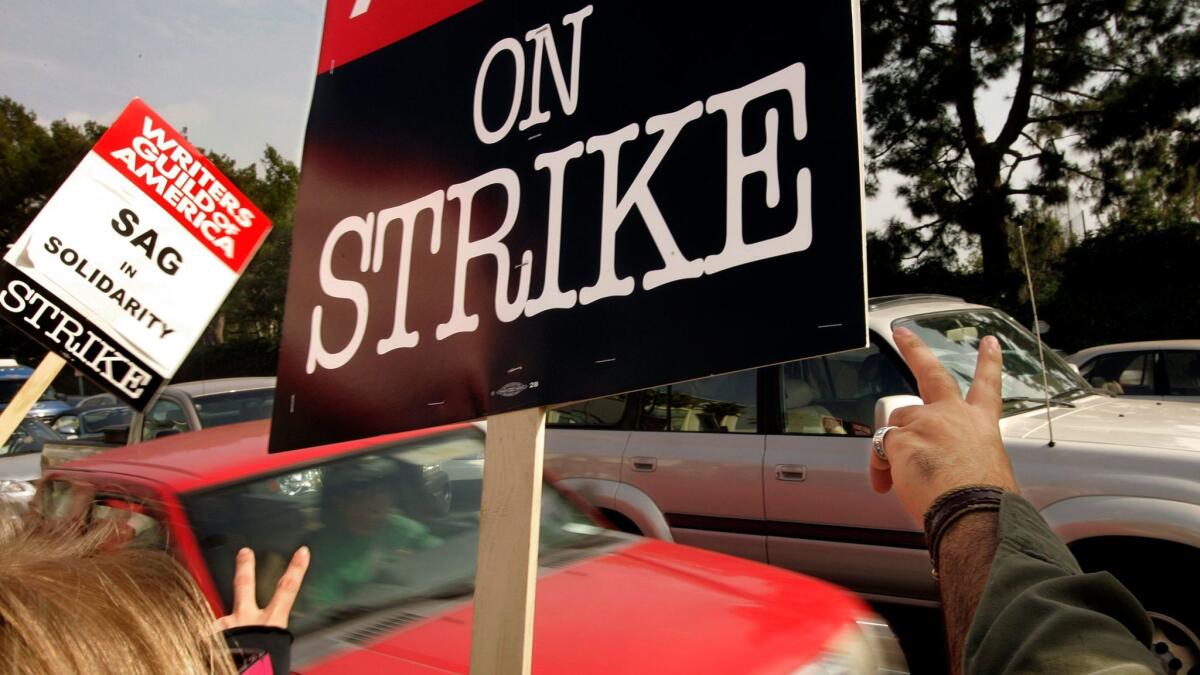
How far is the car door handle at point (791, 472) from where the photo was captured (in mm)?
4242

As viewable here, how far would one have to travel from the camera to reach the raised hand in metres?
1.45

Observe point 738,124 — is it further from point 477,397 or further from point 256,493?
point 256,493

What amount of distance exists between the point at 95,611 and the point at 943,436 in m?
0.89

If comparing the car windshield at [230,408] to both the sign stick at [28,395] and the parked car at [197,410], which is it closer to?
the parked car at [197,410]

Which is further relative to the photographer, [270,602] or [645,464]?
[645,464]

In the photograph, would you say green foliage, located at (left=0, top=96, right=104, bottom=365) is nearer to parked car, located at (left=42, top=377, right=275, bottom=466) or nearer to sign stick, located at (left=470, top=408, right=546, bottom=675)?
parked car, located at (left=42, top=377, right=275, bottom=466)

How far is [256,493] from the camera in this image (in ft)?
9.36

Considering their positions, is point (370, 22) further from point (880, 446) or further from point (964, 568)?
point (964, 568)

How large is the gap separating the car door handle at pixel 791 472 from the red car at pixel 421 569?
4.22ft

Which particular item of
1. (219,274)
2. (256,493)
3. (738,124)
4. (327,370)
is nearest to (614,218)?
(738,124)

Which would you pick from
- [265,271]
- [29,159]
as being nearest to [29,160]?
[29,159]

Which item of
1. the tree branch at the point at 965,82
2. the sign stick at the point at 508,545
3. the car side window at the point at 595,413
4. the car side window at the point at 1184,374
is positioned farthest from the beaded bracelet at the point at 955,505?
the tree branch at the point at 965,82

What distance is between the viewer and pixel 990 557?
2.87 ft

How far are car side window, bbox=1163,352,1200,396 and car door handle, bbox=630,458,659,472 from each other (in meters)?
5.33
